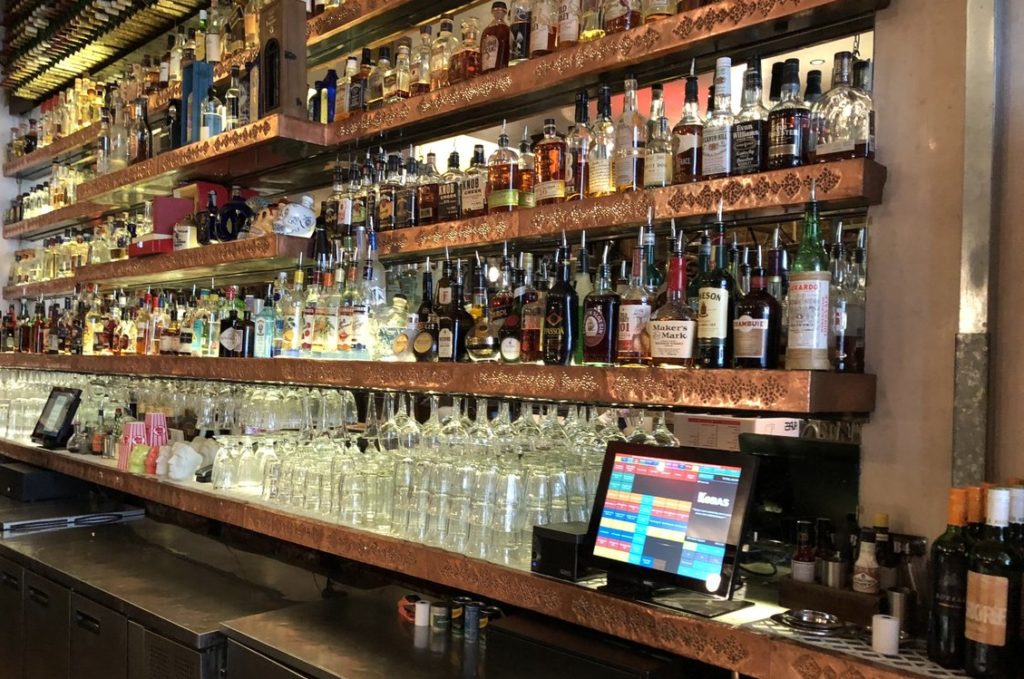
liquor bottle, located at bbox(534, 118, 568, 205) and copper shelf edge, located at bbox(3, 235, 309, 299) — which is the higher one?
liquor bottle, located at bbox(534, 118, 568, 205)

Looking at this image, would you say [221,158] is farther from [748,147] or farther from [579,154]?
[748,147]

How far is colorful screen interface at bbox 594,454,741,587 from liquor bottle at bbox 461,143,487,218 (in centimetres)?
84

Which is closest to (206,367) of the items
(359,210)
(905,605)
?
(359,210)

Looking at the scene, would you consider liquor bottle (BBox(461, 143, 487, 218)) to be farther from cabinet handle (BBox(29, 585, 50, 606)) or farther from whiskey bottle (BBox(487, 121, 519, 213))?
cabinet handle (BBox(29, 585, 50, 606))

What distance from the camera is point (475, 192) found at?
2.32 metres

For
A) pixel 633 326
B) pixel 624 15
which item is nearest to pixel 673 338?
pixel 633 326

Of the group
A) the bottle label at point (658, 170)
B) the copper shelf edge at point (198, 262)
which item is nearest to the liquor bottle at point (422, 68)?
the copper shelf edge at point (198, 262)

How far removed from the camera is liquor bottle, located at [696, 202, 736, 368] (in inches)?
65.9

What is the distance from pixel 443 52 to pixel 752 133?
4.00 feet

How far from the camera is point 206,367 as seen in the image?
302 centimetres

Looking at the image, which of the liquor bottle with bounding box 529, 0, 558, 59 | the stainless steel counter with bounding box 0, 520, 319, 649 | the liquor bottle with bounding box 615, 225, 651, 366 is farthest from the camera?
the stainless steel counter with bounding box 0, 520, 319, 649

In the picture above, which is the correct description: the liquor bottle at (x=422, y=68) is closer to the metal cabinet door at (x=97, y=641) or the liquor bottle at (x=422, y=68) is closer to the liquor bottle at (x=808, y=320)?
the liquor bottle at (x=808, y=320)

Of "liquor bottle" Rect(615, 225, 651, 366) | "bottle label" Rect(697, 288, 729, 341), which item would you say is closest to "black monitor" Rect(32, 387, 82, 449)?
"liquor bottle" Rect(615, 225, 651, 366)

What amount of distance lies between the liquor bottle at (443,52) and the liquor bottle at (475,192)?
0.36 m
